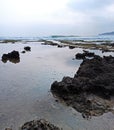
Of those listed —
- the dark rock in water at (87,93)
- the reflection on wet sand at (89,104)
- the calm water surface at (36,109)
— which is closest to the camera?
the calm water surface at (36,109)

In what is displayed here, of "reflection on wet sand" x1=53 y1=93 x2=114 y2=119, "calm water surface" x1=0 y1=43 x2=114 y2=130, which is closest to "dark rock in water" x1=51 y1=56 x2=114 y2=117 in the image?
"reflection on wet sand" x1=53 y1=93 x2=114 y2=119

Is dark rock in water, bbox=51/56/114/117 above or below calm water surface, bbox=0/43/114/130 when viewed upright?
above

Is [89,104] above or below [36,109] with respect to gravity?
above

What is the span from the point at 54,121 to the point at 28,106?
109 inches

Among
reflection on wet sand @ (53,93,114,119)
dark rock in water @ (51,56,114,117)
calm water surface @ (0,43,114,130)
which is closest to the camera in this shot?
calm water surface @ (0,43,114,130)

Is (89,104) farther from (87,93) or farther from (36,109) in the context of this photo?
(36,109)

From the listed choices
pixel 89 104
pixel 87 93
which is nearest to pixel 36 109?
pixel 89 104

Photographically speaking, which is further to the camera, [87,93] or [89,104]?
[87,93]

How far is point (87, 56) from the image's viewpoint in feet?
130

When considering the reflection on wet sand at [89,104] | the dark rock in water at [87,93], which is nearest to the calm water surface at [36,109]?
the reflection on wet sand at [89,104]

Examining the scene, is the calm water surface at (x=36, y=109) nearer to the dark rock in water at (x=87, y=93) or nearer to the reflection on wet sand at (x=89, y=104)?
the reflection on wet sand at (x=89, y=104)

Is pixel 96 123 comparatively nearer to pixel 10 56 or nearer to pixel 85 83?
pixel 85 83

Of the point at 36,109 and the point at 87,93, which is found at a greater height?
the point at 87,93

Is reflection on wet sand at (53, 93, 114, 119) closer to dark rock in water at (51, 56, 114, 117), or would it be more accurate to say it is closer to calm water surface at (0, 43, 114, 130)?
dark rock in water at (51, 56, 114, 117)
